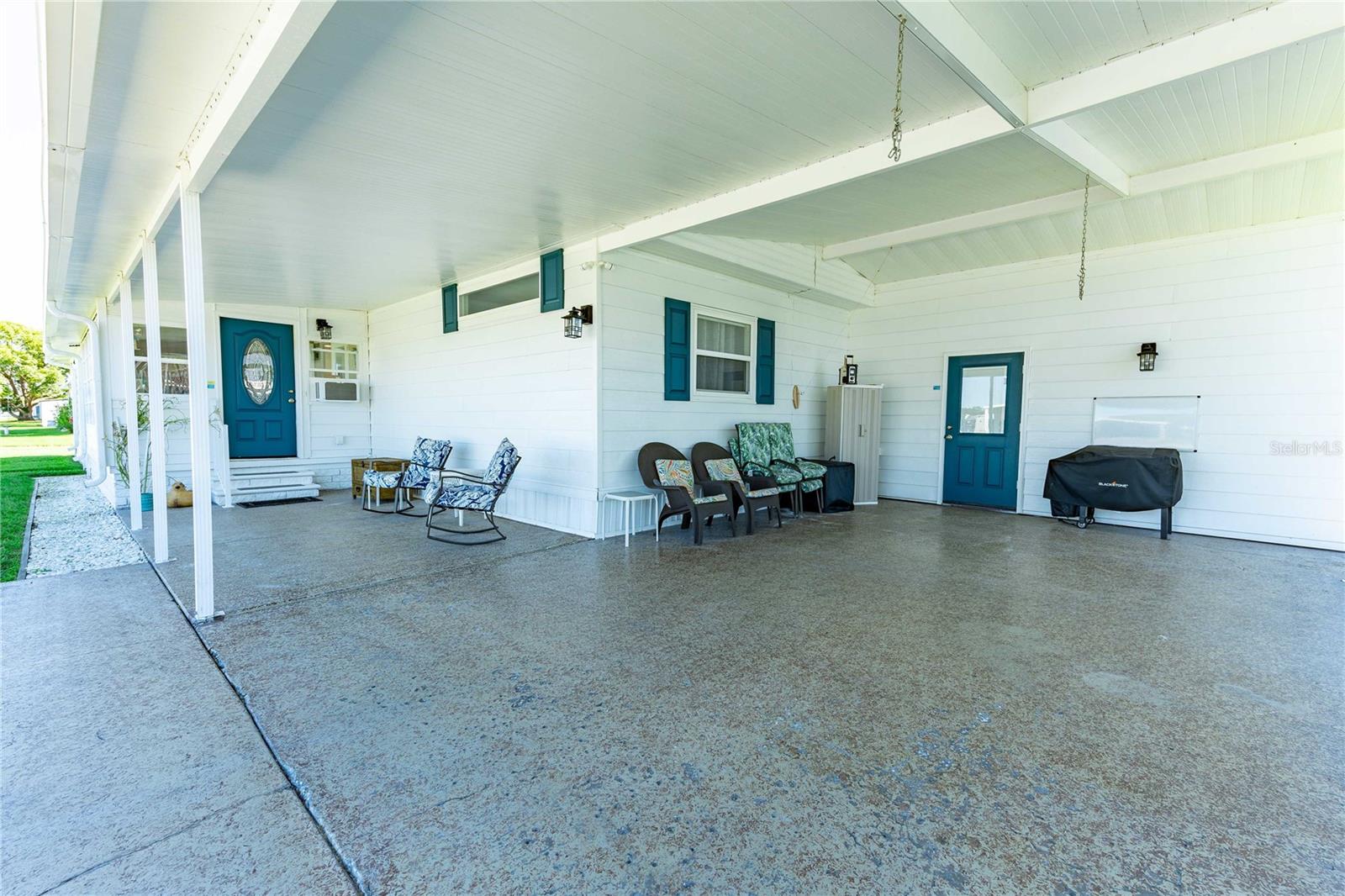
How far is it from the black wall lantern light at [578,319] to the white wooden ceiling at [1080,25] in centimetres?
358

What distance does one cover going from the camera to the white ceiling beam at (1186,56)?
254 cm

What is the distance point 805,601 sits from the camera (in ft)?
12.6

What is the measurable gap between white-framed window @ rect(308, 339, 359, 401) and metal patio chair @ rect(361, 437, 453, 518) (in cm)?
232

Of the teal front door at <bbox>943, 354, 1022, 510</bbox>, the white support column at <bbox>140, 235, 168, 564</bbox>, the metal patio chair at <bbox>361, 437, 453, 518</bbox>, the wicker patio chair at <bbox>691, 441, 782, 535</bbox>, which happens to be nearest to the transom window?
the metal patio chair at <bbox>361, 437, 453, 518</bbox>

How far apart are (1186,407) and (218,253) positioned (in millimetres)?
9722

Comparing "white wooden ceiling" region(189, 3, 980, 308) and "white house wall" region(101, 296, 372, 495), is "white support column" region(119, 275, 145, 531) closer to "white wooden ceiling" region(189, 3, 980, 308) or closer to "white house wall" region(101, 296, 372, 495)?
"white wooden ceiling" region(189, 3, 980, 308)

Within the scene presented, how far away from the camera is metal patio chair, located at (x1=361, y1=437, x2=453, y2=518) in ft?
21.6

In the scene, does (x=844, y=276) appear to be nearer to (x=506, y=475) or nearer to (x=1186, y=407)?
(x=1186, y=407)

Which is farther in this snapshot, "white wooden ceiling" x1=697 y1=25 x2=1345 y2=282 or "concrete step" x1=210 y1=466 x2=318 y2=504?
"concrete step" x1=210 y1=466 x2=318 y2=504

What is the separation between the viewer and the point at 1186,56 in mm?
2818

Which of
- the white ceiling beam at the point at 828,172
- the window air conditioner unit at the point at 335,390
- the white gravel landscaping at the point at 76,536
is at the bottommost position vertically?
the white gravel landscaping at the point at 76,536

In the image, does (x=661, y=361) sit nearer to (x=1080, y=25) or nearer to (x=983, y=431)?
(x=1080, y=25)

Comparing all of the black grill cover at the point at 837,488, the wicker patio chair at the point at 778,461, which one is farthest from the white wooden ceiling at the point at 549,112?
the black grill cover at the point at 837,488

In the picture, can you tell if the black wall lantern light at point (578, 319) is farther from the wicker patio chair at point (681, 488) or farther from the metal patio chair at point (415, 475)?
the metal patio chair at point (415, 475)
